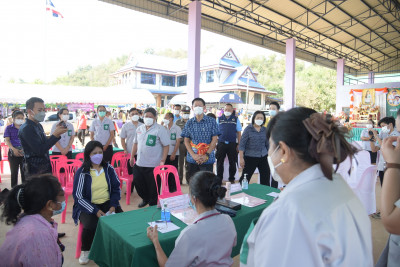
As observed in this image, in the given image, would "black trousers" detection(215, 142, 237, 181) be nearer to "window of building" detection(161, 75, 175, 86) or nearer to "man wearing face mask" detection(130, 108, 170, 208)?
"man wearing face mask" detection(130, 108, 170, 208)

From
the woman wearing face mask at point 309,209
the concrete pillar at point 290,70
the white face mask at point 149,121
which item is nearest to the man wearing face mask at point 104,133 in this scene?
the white face mask at point 149,121

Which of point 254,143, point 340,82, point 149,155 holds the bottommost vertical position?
point 149,155

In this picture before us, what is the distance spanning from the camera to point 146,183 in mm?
3926

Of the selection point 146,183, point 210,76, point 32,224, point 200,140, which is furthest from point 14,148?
point 210,76

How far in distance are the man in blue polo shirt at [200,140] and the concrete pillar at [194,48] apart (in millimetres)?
3829

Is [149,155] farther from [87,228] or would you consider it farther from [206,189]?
[206,189]

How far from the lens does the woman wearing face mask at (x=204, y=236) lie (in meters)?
1.52

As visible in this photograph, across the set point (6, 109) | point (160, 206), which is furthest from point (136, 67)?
point (160, 206)

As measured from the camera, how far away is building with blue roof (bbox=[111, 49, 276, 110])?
23203 mm

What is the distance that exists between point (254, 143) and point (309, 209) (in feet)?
11.3

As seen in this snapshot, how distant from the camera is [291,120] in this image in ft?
2.96

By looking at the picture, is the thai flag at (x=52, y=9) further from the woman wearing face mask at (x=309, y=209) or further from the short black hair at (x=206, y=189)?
the woman wearing face mask at (x=309, y=209)

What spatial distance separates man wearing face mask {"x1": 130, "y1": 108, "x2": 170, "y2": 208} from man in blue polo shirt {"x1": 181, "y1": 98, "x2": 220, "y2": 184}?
0.36 meters

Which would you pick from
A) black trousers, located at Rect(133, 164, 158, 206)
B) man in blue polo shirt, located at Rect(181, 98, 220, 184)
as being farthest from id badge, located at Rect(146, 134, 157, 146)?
man in blue polo shirt, located at Rect(181, 98, 220, 184)
